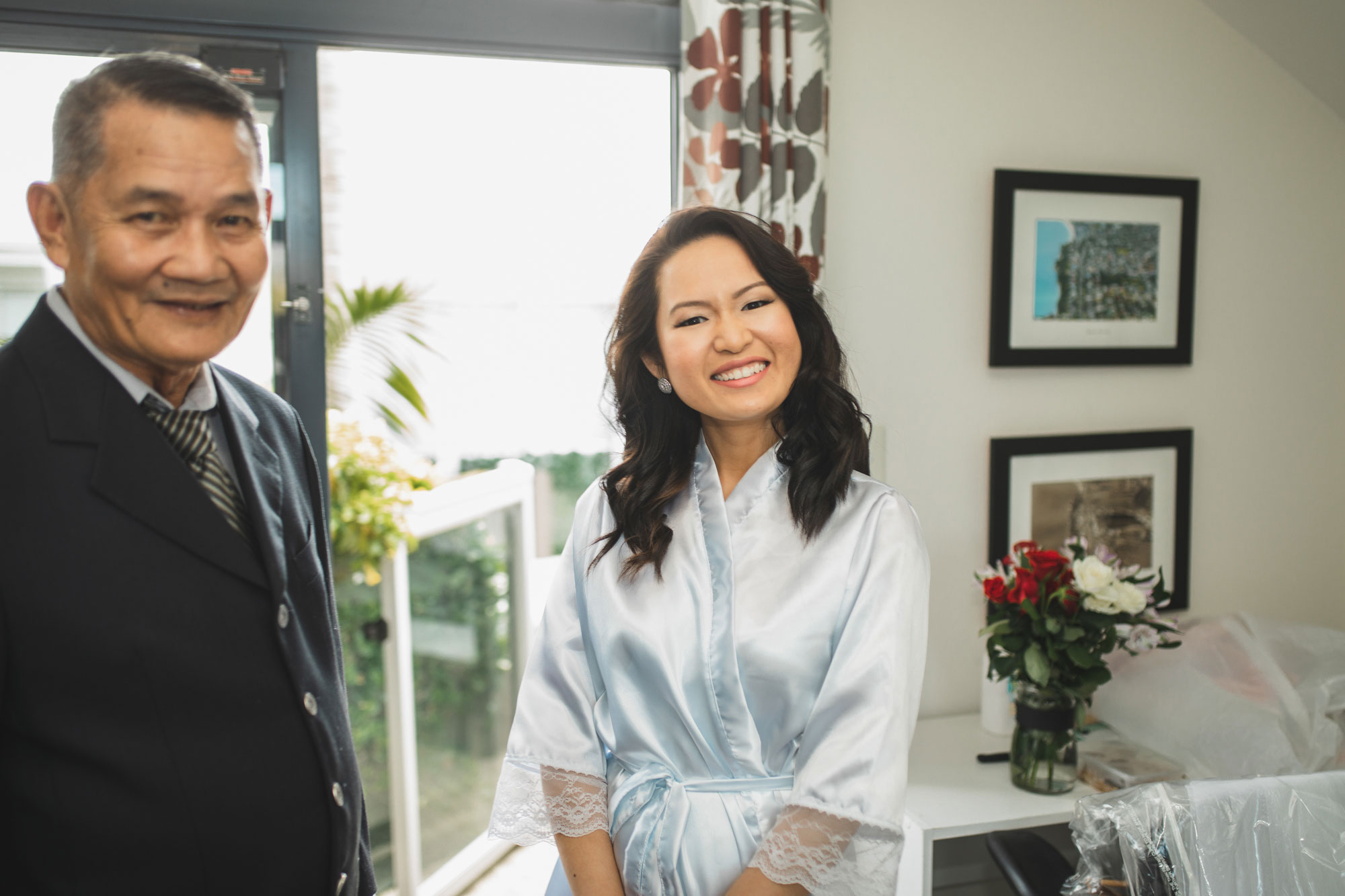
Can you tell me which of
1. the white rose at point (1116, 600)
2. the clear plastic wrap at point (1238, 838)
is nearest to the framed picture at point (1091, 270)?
the white rose at point (1116, 600)

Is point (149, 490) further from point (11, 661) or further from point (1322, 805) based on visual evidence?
point (1322, 805)

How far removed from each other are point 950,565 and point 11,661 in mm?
1984

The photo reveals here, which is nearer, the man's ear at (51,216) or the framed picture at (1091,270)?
the man's ear at (51,216)

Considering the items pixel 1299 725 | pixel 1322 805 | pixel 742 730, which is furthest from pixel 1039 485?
pixel 742 730

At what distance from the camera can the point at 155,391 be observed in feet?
3.18

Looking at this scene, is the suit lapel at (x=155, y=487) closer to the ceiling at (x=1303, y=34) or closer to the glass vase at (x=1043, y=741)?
the glass vase at (x=1043, y=741)

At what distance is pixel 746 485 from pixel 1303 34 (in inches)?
81.6

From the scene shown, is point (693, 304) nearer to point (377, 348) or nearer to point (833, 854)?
point (833, 854)

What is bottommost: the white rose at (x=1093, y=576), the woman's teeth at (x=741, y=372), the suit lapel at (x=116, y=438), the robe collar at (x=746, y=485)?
the white rose at (x=1093, y=576)

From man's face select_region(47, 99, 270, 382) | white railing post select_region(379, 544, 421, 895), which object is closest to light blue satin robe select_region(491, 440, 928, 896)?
man's face select_region(47, 99, 270, 382)

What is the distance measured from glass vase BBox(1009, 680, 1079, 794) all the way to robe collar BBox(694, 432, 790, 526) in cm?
86

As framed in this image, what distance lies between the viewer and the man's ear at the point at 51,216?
87 cm

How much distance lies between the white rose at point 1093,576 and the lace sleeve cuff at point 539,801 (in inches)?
41.9

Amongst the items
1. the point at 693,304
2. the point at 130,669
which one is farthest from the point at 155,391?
the point at 693,304
